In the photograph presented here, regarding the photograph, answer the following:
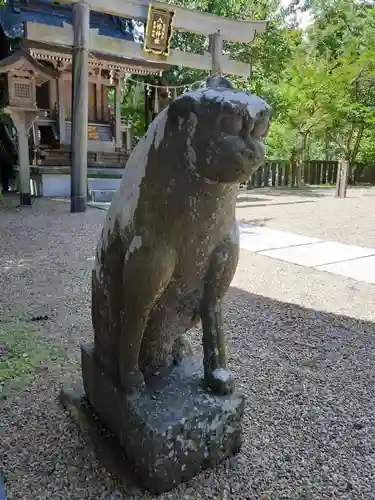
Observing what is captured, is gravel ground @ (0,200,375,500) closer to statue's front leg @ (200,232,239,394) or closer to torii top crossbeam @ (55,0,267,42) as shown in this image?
statue's front leg @ (200,232,239,394)

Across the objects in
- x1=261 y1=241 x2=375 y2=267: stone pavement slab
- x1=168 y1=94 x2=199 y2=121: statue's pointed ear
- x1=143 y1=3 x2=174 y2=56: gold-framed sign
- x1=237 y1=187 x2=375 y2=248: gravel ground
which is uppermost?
x1=143 y1=3 x2=174 y2=56: gold-framed sign

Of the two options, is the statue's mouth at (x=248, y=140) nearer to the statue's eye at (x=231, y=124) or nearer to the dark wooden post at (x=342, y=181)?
the statue's eye at (x=231, y=124)

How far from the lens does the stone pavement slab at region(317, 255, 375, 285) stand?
13.6 feet

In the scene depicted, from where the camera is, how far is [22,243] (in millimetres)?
5301

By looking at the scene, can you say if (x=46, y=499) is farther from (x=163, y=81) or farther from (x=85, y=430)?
(x=163, y=81)

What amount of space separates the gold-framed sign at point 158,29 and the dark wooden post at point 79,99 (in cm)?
108

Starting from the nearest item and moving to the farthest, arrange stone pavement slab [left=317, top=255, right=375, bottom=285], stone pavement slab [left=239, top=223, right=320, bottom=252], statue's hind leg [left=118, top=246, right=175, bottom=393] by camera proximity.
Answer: statue's hind leg [left=118, top=246, right=175, bottom=393], stone pavement slab [left=317, top=255, right=375, bottom=285], stone pavement slab [left=239, top=223, right=320, bottom=252]

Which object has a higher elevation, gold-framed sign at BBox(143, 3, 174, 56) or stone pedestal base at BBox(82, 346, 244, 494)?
gold-framed sign at BBox(143, 3, 174, 56)

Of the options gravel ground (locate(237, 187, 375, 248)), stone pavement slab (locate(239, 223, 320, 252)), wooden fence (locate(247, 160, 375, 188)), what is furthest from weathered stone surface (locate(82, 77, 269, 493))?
wooden fence (locate(247, 160, 375, 188))

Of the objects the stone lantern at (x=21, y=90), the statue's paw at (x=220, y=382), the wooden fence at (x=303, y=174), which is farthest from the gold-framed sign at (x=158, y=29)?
the statue's paw at (x=220, y=382)

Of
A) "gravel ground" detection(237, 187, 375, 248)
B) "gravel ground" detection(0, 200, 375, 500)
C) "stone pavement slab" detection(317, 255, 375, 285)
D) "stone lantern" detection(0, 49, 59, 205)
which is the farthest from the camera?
"stone lantern" detection(0, 49, 59, 205)

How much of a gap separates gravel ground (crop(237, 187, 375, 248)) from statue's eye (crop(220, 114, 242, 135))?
4.89 meters

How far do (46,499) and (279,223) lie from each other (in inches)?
243

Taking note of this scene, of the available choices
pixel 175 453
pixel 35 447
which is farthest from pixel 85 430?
pixel 175 453
